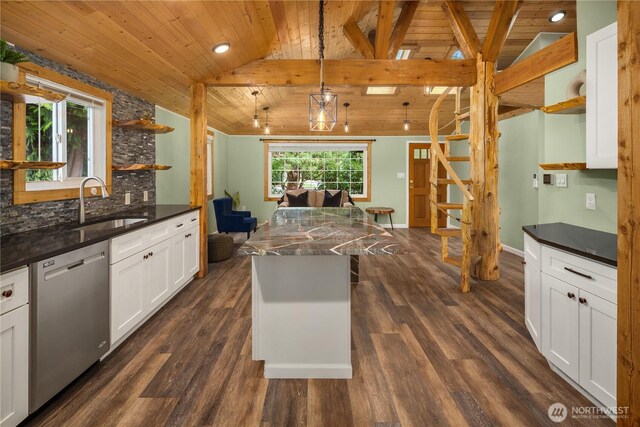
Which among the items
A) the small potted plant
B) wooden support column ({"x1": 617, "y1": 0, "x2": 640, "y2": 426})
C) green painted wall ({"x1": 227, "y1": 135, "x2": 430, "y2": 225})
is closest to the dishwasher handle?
the small potted plant

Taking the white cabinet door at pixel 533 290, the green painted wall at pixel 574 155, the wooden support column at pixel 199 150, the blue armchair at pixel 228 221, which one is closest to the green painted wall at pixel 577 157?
the green painted wall at pixel 574 155

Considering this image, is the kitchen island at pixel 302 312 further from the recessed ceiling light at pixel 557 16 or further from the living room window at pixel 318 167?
the living room window at pixel 318 167

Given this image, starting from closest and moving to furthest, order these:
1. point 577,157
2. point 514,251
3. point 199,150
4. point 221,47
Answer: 1. point 577,157
2. point 221,47
3. point 199,150
4. point 514,251

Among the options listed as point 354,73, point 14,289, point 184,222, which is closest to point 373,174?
point 354,73

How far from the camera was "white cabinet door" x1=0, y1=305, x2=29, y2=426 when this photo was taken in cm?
148

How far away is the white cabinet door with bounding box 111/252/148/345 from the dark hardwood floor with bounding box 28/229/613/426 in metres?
0.18

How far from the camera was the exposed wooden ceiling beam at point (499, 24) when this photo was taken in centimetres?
368

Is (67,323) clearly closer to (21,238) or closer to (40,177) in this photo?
(21,238)

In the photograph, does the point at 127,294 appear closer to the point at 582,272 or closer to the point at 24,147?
the point at 24,147

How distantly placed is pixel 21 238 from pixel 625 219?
3.15 m

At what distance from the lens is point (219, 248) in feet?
16.1

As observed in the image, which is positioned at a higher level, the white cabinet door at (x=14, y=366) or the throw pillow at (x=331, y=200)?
the throw pillow at (x=331, y=200)

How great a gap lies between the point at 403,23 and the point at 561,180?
2.92 meters

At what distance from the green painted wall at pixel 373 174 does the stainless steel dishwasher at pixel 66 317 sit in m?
6.12
